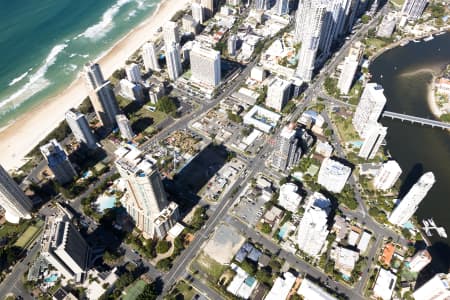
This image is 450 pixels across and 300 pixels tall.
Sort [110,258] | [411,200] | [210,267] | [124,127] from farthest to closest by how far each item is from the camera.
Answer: [124,127]
[110,258]
[210,267]
[411,200]

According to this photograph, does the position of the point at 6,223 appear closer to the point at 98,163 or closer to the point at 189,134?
the point at 98,163

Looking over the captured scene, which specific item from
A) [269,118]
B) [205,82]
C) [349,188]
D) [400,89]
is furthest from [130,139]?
[400,89]

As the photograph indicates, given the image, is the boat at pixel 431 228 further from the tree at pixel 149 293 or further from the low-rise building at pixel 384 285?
the tree at pixel 149 293

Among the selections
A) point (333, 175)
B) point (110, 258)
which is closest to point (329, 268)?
point (333, 175)

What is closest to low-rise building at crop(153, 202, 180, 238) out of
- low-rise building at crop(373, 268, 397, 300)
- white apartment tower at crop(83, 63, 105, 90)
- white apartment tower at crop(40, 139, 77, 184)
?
white apartment tower at crop(40, 139, 77, 184)

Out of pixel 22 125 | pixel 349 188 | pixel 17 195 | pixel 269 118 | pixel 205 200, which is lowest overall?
pixel 17 195

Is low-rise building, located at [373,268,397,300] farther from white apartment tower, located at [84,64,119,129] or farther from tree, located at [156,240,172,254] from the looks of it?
white apartment tower, located at [84,64,119,129]

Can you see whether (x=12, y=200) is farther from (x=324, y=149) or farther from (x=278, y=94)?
(x=324, y=149)

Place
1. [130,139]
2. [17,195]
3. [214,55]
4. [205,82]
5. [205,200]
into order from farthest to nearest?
[205,82], [214,55], [130,139], [205,200], [17,195]
